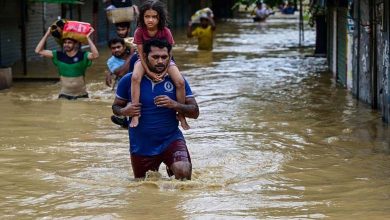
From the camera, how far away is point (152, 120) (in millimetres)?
7246

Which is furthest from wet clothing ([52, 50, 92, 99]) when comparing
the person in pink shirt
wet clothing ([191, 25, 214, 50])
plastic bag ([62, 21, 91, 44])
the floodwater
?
wet clothing ([191, 25, 214, 50])

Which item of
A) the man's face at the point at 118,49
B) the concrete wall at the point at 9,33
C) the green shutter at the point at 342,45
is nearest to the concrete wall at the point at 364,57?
the green shutter at the point at 342,45

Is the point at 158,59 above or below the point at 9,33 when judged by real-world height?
below

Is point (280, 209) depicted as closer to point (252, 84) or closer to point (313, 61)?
point (252, 84)

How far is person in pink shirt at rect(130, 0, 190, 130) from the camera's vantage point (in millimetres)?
7172

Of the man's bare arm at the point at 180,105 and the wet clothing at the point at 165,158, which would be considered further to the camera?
the wet clothing at the point at 165,158

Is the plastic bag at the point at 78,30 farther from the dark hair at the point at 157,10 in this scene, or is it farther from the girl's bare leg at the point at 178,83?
the girl's bare leg at the point at 178,83

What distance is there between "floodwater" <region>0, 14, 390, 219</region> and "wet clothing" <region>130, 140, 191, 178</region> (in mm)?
157

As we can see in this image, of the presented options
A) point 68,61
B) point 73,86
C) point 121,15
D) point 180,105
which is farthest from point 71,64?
point 180,105

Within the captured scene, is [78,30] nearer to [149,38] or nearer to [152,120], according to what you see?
[149,38]

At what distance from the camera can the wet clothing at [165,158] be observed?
7.26 m

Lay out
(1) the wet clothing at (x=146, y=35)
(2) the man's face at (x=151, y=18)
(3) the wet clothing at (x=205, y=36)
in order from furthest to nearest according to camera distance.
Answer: (3) the wet clothing at (x=205, y=36) < (1) the wet clothing at (x=146, y=35) < (2) the man's face at (x=151, y=18)

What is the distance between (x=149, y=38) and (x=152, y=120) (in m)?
0.75

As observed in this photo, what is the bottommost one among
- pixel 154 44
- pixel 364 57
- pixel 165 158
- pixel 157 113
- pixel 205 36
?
pixel 165 158
